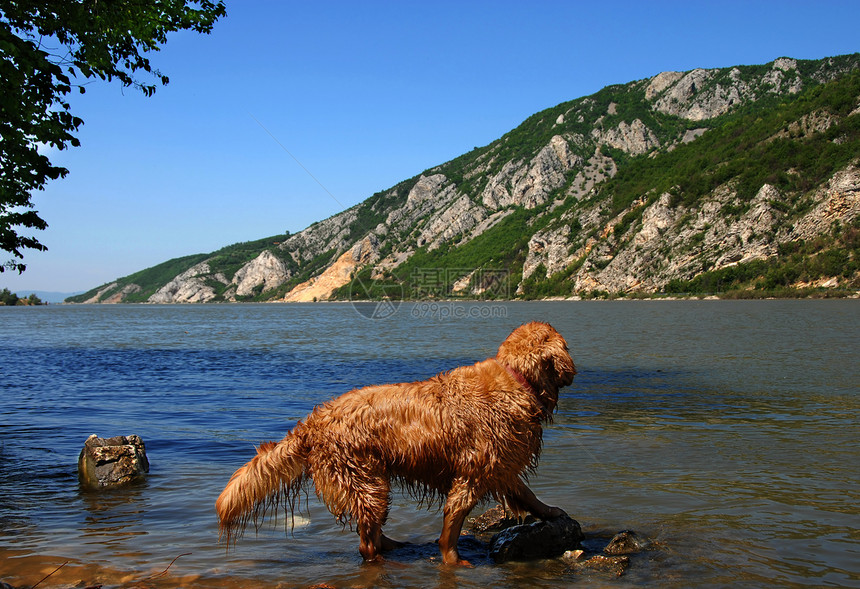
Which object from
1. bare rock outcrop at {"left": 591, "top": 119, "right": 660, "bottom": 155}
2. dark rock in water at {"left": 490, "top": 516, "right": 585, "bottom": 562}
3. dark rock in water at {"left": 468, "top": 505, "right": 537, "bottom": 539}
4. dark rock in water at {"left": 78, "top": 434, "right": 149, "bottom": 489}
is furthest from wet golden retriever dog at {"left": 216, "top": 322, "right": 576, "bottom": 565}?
bare rock outcrop at {"left": 591, "top": 119, "right": 660, "bottom": 155}

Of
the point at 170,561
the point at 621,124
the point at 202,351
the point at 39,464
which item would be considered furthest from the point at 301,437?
the point at 621,124

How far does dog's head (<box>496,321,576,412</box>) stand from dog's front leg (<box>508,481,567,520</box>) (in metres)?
0.83

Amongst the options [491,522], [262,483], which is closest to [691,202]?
[491,522]

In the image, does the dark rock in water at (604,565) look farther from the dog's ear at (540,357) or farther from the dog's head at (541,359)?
the dog's ear at (540,357)

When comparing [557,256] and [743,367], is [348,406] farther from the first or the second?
[557,256]

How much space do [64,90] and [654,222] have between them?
398 ft

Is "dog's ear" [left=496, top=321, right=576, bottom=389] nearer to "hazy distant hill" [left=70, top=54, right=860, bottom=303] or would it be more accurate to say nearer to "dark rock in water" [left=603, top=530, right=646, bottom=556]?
"dark rock in water" [left=603, top=530, right=646, bottom=556]

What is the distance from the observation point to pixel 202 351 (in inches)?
1294

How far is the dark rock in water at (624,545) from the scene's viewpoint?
5.72 meters

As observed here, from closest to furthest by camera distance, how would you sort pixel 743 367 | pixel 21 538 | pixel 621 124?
1. pixel 21 538
2. pixel 743 367
3. pixel 621 124

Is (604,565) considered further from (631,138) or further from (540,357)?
(631,138)

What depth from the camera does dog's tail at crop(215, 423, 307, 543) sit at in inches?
205

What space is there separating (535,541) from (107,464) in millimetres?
6098
